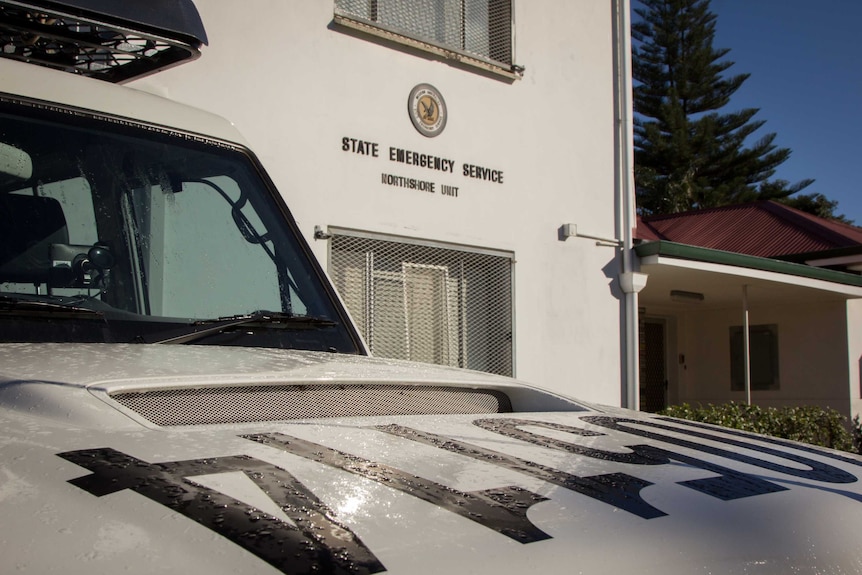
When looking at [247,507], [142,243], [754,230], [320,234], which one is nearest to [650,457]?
[247,507]

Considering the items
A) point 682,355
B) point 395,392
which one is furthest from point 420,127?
point 682,355

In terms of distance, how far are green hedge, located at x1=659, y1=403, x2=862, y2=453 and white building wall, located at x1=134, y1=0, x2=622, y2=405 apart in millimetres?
1145

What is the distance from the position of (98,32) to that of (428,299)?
5.32 metres

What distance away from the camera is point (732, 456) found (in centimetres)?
196

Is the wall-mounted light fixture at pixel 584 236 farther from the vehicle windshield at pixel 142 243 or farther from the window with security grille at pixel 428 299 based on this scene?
the vehicle windshield at pixel 142 243

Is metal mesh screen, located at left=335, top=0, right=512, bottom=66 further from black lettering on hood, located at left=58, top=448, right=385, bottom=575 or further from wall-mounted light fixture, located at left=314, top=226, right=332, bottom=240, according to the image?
black lettering on hood, located at left=58, top=448, right=385, bottom=575

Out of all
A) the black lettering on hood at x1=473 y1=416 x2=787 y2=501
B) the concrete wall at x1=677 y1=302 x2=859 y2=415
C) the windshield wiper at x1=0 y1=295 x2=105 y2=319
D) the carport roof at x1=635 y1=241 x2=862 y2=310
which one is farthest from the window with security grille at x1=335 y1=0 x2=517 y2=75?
the concrete wall at x1=677 y1=302 x2=859 y2=415

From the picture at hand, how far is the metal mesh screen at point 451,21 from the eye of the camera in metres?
8.20

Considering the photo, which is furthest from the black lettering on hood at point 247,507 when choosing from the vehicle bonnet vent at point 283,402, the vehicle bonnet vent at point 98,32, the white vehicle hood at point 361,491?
the vehicle bonnet vent at point 98,32

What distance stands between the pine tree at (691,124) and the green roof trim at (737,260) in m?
21.1

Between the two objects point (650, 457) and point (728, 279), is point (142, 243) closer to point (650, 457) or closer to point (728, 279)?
point (650, 457)

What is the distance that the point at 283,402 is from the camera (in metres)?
1.92

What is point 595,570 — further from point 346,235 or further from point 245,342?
point 346,235

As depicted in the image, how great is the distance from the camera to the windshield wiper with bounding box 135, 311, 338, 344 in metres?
2.40
